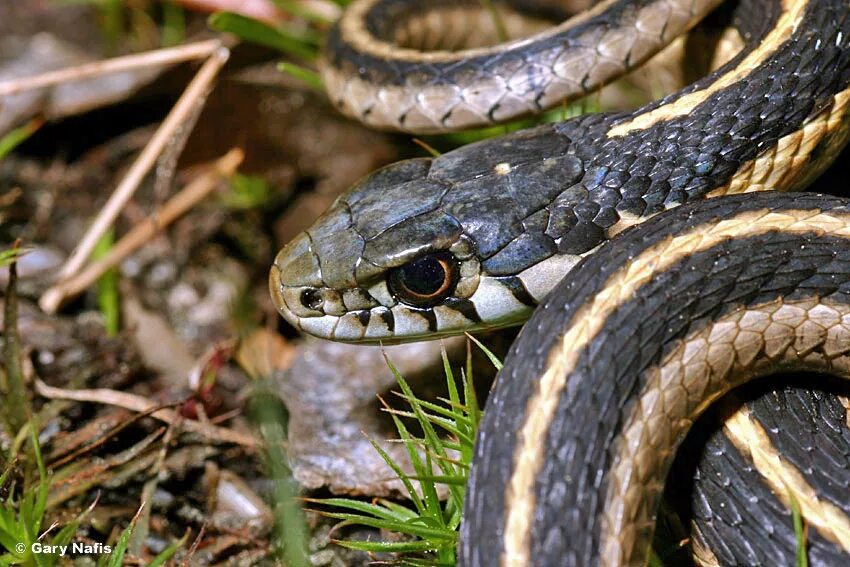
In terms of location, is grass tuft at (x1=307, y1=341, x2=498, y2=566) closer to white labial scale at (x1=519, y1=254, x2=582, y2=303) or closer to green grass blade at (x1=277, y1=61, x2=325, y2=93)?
white labial scale at (x1=519, y1=254, x2=582, y2=303)

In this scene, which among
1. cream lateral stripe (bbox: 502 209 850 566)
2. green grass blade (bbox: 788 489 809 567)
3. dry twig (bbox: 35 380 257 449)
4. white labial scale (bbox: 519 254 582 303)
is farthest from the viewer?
dry twig (bbox: 35 380 257 449)

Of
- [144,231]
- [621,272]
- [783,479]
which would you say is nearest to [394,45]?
[144,231]

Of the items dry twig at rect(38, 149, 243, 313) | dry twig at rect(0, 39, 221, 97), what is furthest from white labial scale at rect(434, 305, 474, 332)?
dry twig at rect(0, 39, 221, 97)

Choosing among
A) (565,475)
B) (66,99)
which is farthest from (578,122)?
(66,99)

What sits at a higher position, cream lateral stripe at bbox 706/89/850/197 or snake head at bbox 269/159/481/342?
cream lateral stripe at bbox 706/89/850/197

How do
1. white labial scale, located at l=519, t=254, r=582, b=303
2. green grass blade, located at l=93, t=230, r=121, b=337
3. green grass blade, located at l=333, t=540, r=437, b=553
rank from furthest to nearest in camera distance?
green grass blade, located at l=93, t=230, r=121, b=337, white labial scale, located at l=519, t=254, r=582, b=303, green grass blade, located at l=333, t=540, r=437, b=553

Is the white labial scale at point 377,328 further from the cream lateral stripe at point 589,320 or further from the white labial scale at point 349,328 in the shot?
the cream lateral stripe at point 589,320

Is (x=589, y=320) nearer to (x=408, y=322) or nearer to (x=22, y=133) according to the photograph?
(x=408, y=322)
